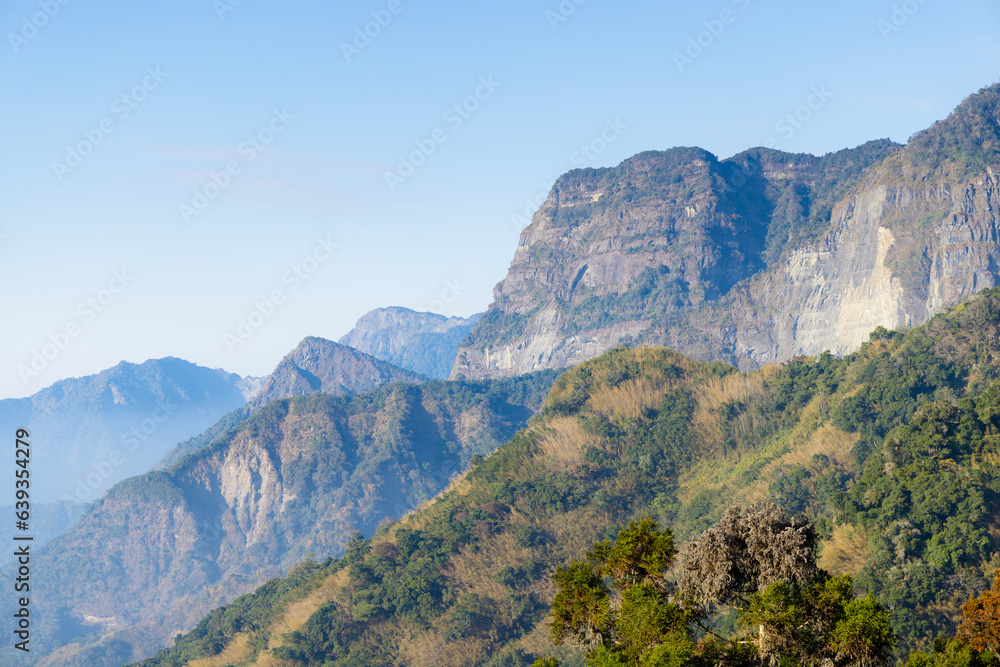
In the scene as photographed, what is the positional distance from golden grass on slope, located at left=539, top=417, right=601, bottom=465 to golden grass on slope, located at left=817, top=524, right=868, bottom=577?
34.0 metres

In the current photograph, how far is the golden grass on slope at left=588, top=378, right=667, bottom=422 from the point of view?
9275 centimetres

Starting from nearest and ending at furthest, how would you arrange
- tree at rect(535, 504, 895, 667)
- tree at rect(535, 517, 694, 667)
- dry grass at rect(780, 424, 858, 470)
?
tree at rect(535, 504, 895, 667) → tree at rect(535, 517, 694, 667) → dry grass at rect(780, 424, 858, 470)

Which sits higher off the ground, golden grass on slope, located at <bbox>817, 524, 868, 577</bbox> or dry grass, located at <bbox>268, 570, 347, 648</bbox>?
dry grass, located at <bbox>268, 570, 347, 648</bbox>

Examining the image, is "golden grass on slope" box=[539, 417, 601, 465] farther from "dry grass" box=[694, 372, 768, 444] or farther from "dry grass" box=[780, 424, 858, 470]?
"dry grass" box=[780, 424, 858, 470]

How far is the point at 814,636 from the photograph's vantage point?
2522cm

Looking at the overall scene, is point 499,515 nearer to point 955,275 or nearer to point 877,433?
point 877,433

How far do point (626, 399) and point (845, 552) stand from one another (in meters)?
40.5

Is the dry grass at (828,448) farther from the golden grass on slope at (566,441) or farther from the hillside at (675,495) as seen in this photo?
the golden grass on slope at (566,441)

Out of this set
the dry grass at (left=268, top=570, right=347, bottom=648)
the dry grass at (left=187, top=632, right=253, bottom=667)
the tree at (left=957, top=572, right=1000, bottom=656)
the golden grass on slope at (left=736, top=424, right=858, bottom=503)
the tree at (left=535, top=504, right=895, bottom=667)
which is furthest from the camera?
the dry grass at (left=187, top=632, right=253, bottom=667)

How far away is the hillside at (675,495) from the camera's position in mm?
53156

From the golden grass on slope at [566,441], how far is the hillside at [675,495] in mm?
218

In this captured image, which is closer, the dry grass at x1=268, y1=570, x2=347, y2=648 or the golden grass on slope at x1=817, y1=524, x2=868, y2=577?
the golden grass on slope at x1=817, y1=524, x2=868, y2=577

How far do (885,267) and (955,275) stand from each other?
15.8m

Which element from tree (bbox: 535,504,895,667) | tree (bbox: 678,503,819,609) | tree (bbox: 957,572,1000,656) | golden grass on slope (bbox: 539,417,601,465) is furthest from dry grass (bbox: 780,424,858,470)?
tree (bbox: 678,503,819,609)
